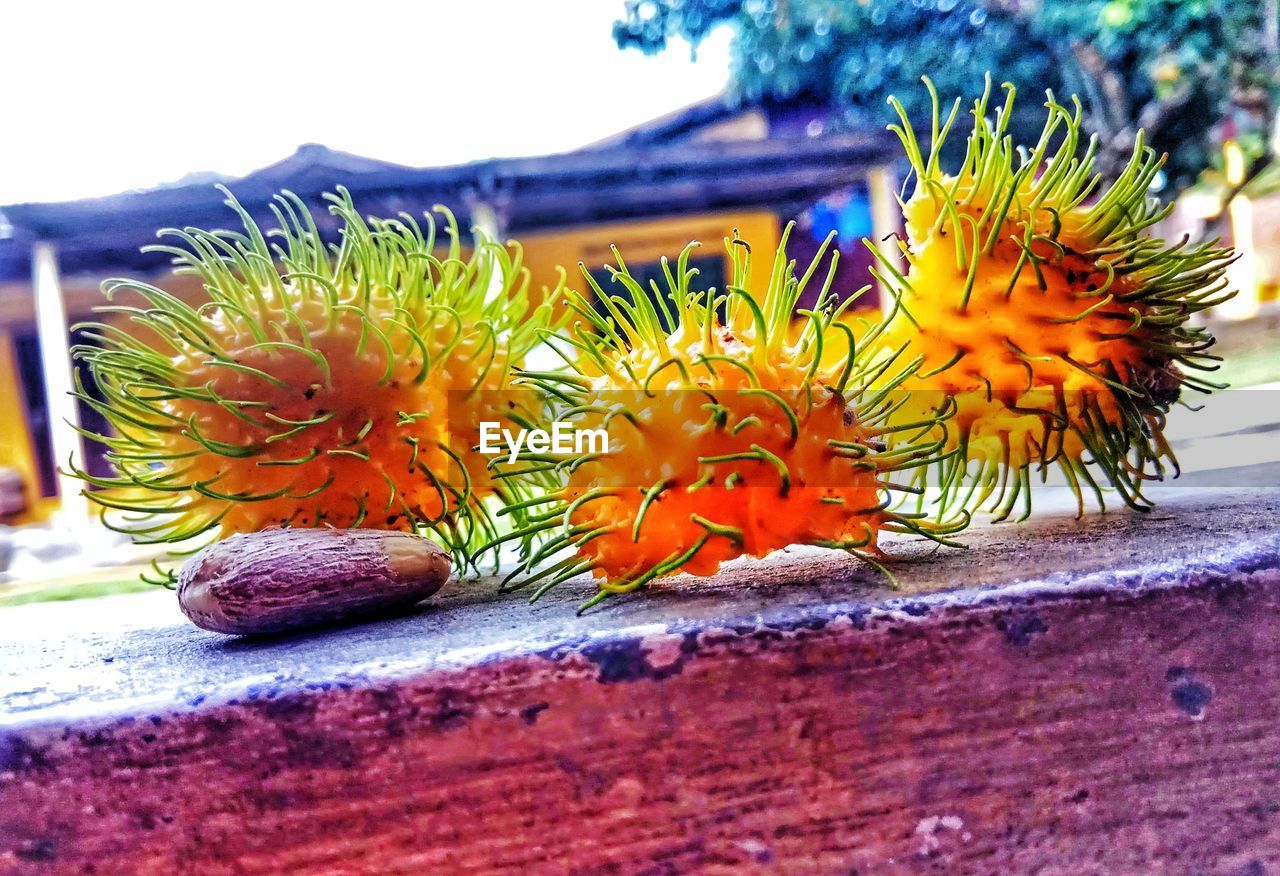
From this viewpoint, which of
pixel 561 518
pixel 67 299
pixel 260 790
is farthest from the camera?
pixel 67 299

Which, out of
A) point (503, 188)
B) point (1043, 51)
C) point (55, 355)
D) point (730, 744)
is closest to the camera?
point (730, 744)

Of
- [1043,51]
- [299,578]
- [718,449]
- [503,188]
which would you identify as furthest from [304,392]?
[1043,51]

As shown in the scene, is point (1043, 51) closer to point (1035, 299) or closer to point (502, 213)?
point (502, 213)

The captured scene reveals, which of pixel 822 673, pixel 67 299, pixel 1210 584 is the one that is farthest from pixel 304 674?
pixel 67 299

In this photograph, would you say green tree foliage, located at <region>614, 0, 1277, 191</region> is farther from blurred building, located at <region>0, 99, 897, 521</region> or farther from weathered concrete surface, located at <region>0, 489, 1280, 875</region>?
weathered concrete surface, located at <region>0, 489, 1280, 875</region>

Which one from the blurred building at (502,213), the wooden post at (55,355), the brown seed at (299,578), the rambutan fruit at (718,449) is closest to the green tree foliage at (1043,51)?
the blurred building at (502,213)

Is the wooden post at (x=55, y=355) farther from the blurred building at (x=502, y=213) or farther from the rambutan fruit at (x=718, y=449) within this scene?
the rambutan fruit at (x=718, y=449)

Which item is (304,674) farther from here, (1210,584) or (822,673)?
(1210,584)
